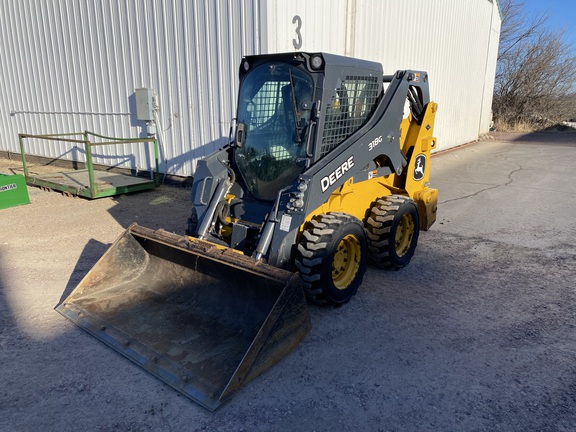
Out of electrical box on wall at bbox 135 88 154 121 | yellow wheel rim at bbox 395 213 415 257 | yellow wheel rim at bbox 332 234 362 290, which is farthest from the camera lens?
electrical box on wall at bbox 135 88 154 121

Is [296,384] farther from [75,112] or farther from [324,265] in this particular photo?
[75,112]

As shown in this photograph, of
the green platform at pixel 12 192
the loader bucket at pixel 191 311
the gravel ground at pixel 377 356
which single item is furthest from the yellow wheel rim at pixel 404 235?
the green platform at pixel 12 192

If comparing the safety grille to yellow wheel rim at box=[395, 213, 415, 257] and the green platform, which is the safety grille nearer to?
yellow wheel rim at box=[395, 213, 415, 257]

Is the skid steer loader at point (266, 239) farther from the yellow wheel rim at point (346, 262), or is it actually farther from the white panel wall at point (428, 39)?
the white panel wall at point (428, 39)

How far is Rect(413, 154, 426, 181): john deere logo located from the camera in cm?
581

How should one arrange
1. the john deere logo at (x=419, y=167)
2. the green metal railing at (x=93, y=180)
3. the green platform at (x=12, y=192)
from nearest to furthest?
the john deere logo at (x=419, y=167) → the green platform at (x=12, y=192) → the green metal railing at (x=93, y=180)

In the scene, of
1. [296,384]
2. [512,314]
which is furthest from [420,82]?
[296,384]

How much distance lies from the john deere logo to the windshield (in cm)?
207

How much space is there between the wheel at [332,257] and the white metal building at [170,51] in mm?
4977

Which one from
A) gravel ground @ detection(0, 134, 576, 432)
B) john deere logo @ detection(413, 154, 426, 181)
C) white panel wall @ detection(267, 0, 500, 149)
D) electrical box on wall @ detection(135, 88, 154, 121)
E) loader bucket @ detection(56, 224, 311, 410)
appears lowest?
gravel ground @ detection(0, 134, 576, 432)

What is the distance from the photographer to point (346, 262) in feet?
14.8

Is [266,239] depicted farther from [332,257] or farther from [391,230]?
[391,230]

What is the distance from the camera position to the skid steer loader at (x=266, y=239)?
346 centimetres

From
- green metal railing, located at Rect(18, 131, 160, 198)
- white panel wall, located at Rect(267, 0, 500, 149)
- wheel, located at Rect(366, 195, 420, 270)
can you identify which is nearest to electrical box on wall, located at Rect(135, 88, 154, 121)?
green metal railing, located at Rect(18, 131, 160, 198)
